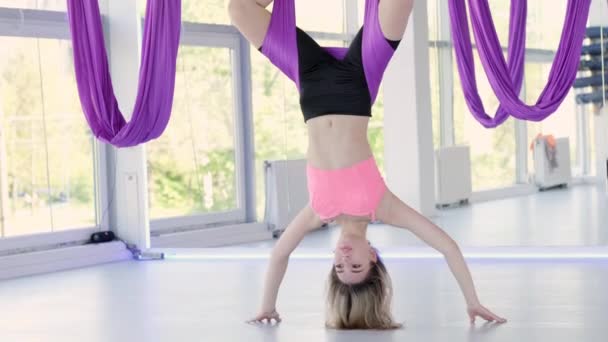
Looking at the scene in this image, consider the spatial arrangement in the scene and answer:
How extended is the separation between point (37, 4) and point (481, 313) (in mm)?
4925

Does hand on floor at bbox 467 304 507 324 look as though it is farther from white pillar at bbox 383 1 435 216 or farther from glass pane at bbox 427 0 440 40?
glass pane at bbox 427 0 440 40

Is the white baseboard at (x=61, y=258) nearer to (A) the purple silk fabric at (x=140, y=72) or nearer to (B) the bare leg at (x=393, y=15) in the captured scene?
(A) the purple silk fabric at (x=140, y=72)

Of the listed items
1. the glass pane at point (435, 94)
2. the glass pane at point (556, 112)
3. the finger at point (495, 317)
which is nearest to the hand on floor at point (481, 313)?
the finger at point (495, 317)

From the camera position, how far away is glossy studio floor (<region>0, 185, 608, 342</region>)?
4.83 meters

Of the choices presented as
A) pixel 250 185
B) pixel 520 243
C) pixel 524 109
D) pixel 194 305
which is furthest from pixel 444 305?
pixel 250 185

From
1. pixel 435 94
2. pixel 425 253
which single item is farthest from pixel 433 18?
pixel 425 253

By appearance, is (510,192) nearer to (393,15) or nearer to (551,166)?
(551,166)

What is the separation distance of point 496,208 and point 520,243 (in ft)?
5.65

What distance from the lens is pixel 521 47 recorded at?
23.7 feet

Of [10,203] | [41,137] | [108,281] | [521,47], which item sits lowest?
[108,281]

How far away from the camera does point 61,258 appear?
7.98 m

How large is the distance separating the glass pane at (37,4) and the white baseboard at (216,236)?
6.86 feet

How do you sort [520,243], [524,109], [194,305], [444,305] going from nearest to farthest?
[444,305] < [194,305] < [524,109] < [520,243]

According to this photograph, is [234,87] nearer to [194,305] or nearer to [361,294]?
[194,305]
